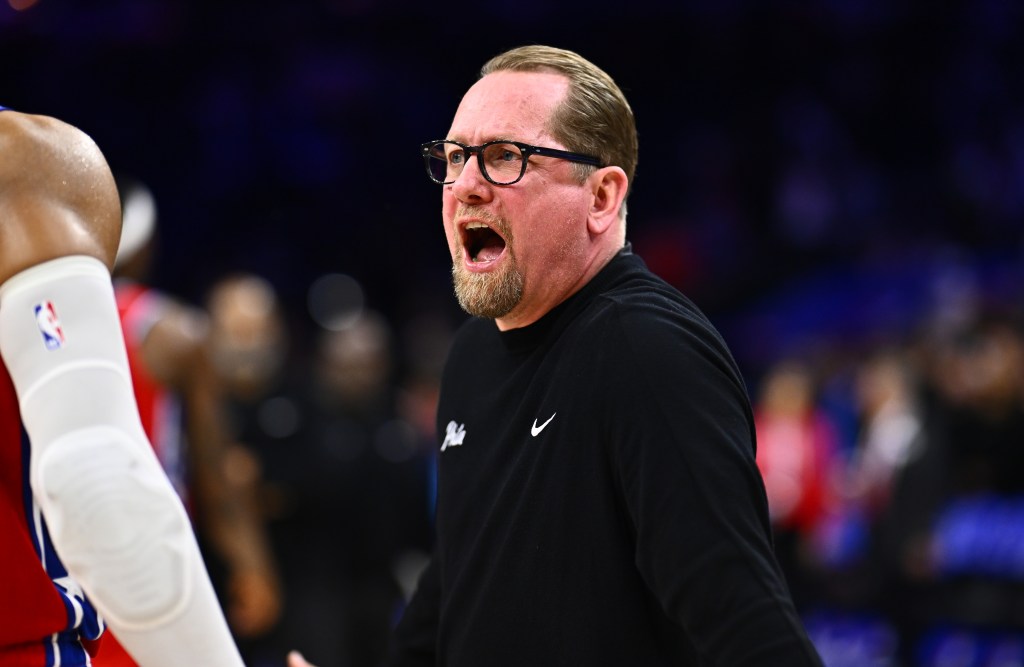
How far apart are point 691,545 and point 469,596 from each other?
2.23 ft

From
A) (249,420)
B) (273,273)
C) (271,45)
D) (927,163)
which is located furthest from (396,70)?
(249,420)

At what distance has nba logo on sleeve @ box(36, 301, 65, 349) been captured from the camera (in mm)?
1953

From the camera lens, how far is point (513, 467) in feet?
9.13

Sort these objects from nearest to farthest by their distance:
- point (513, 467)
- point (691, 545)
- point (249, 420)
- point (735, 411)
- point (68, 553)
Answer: point (68, 553) → point (691, 545) → point (735, 411) → point (513, 467) → point (249, 420)

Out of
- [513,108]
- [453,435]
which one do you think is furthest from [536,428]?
[513,108]

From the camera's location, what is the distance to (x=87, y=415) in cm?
194

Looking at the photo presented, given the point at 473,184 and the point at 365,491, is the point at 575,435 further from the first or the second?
the point at 365,491

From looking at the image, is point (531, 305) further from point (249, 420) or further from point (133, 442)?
point (249, 420)

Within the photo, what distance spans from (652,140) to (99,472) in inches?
742

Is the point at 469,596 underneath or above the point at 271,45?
above

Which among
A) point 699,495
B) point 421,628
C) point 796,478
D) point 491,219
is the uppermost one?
point 491,219

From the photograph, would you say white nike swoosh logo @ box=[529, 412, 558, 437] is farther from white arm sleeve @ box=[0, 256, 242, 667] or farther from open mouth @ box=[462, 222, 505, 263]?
white arm sleeve @ box=[0, 256, 242, 667]

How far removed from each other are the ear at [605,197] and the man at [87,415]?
1.14 m

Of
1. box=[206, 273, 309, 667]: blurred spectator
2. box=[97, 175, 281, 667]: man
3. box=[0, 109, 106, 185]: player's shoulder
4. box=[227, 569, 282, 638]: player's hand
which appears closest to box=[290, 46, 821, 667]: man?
box=[0, 109, 106, 185]: player's shoulder
